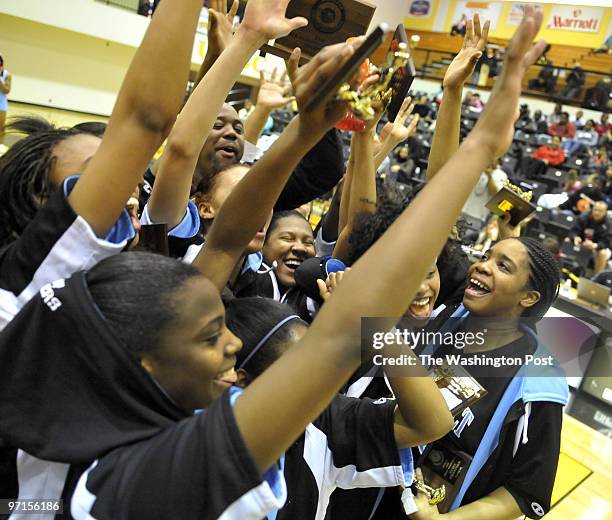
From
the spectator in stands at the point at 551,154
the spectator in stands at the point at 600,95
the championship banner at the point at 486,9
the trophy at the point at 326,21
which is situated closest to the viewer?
the trophy at the point at 326,21

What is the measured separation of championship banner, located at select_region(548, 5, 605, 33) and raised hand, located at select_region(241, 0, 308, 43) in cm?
1855

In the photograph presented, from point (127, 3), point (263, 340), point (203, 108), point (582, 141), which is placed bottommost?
point (582, 141)

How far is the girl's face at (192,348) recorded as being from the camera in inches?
33.7

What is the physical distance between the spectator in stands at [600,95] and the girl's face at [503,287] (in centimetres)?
1523

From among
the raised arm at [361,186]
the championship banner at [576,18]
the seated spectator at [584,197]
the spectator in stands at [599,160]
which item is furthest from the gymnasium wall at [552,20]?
the raised arm at [361,186]

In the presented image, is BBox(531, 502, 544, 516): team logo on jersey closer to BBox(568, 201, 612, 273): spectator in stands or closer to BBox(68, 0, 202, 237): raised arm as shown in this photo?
BBox(68, 0, 202, 237): raised arm

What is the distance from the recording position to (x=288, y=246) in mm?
2230

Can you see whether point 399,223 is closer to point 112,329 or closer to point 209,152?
point 112,329

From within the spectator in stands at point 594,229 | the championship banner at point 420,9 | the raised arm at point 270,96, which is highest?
the championship banner at point 420,9

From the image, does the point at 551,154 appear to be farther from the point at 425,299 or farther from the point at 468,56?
the point at 425,299

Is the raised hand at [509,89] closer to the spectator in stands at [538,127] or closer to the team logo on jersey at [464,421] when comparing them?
the team logo on jersey at [464,421]

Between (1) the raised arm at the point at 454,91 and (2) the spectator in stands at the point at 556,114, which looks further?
(2) the spectator in stands at the point at 556,114

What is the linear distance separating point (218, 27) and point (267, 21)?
0.62m

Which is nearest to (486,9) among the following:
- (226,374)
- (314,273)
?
(314,273)
